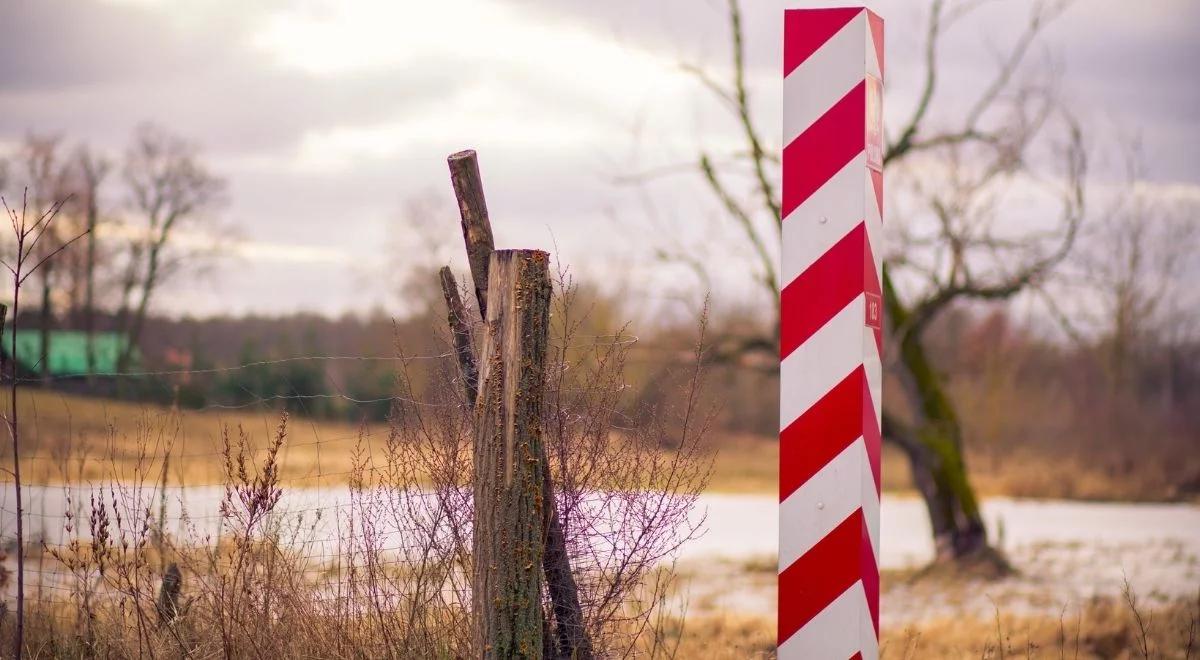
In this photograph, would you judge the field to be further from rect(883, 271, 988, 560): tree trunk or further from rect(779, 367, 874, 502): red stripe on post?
rect(779, 367, 874, 502): red stripe on post

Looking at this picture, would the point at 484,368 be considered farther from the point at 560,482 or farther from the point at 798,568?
the point at 798,568

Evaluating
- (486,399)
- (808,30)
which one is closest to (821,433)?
(486,399)

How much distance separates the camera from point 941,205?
15141 millimetres

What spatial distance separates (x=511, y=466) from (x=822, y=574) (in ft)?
3.17

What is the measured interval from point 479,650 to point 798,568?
38.4 inches

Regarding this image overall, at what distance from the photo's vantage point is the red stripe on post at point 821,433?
346cm

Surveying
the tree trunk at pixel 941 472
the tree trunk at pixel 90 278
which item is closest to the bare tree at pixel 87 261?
the tree trunk at pixel 90 278

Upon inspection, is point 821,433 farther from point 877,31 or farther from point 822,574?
point 877,31

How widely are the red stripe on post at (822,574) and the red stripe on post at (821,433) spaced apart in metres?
0.18

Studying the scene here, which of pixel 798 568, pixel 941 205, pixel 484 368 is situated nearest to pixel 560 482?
pixel 484 368

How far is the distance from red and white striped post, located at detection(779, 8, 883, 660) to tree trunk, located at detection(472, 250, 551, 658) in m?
0.73

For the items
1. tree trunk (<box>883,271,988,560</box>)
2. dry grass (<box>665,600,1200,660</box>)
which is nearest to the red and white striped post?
dry grass (<box>665,600,1200,660</box>)

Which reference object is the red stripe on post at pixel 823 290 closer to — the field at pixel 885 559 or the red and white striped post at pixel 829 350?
the red and white striped post at pixel 829 350

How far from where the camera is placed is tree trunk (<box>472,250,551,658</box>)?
3486 millimetres
